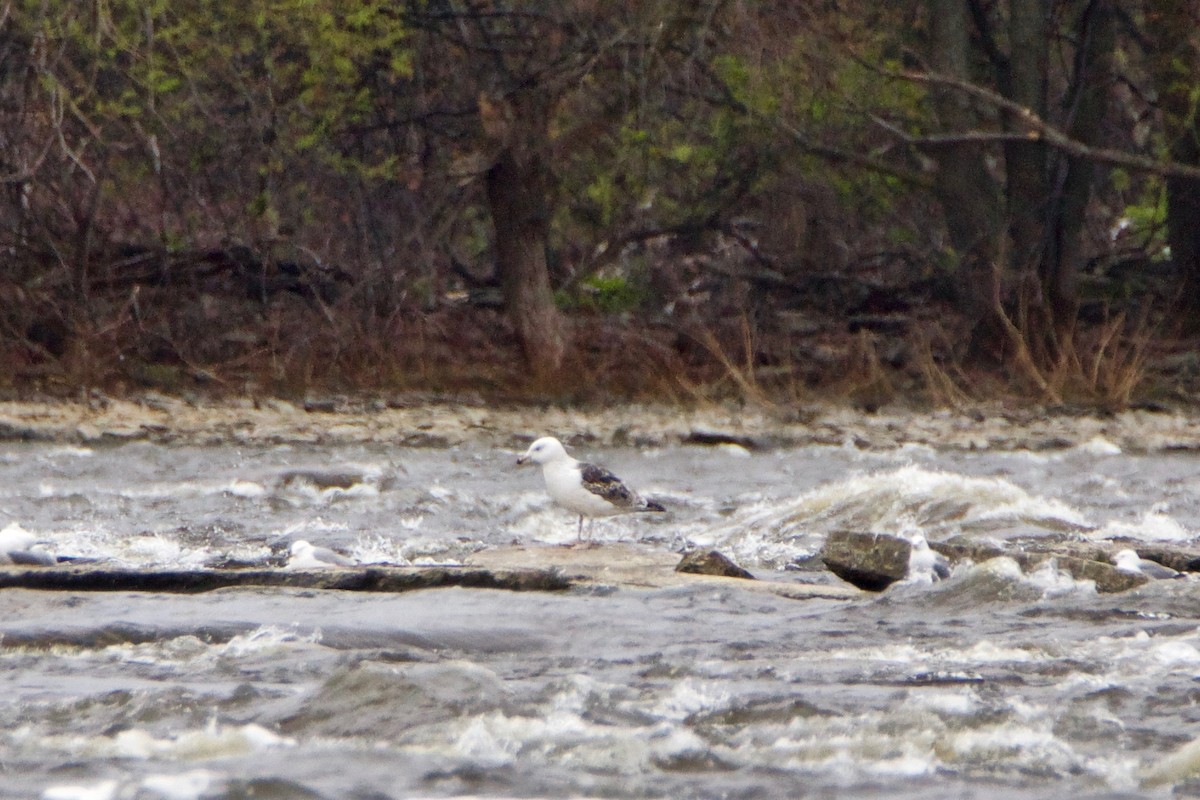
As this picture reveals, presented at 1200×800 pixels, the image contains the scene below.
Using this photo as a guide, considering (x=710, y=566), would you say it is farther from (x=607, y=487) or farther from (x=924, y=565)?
(x=607, y=487)

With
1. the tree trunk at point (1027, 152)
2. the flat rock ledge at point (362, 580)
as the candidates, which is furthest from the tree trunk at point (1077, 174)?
the flat rock ledge at point (362, 580)

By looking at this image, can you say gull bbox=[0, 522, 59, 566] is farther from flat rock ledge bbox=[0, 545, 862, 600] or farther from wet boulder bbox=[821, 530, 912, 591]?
wet boulder bbox=[821, 530, 912, 591]

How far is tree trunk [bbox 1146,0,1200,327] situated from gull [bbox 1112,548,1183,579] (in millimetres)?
10263

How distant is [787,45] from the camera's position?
1731 centimetres

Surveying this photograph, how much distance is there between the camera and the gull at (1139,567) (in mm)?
7695

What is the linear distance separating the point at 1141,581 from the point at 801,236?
1325 cm

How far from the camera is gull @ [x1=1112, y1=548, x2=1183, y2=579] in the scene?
25.2 ft

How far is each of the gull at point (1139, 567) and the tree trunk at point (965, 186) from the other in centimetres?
1040

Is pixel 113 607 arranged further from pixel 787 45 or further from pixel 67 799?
pixel 787 45

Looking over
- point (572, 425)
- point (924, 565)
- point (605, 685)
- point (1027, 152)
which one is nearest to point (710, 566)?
point (924, 565)

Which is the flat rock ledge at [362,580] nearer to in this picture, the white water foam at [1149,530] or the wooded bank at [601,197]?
the white water foam at [1149,530]

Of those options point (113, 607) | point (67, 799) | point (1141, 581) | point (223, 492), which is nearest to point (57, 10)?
point (223, 492)

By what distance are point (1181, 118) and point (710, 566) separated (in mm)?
11968

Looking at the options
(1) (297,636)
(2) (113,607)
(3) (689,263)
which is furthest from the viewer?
(3) (689,263)
